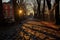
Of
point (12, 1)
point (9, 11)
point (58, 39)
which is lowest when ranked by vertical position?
point (58, 39)

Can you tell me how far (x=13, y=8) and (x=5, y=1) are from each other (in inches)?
68.5

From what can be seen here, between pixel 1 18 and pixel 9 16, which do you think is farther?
pixel 9 16

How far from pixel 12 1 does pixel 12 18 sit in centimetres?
255

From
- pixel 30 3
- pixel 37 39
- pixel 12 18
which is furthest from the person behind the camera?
pixel 30 3

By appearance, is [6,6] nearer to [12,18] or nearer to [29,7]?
[12,18]

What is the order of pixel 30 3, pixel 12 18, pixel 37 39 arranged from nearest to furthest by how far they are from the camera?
pixel 37 39 < pixel 12 18 < pixel 30 3

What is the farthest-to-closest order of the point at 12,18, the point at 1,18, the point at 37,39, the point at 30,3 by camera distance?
the point at 30,3 < the point at 12,18 < the point at 1,18 < the point at 37,39

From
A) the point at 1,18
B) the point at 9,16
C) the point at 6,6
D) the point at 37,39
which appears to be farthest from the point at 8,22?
the point at 37,39

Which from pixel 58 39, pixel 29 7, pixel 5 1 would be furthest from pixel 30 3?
pixel 58 39

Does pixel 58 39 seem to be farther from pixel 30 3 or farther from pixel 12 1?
pixel 30 3

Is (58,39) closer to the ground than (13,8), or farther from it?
closer to the ground

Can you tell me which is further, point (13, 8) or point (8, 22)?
point (13, 8)

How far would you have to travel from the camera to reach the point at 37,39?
7824mm

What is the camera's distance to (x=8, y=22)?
18312 millimetres
